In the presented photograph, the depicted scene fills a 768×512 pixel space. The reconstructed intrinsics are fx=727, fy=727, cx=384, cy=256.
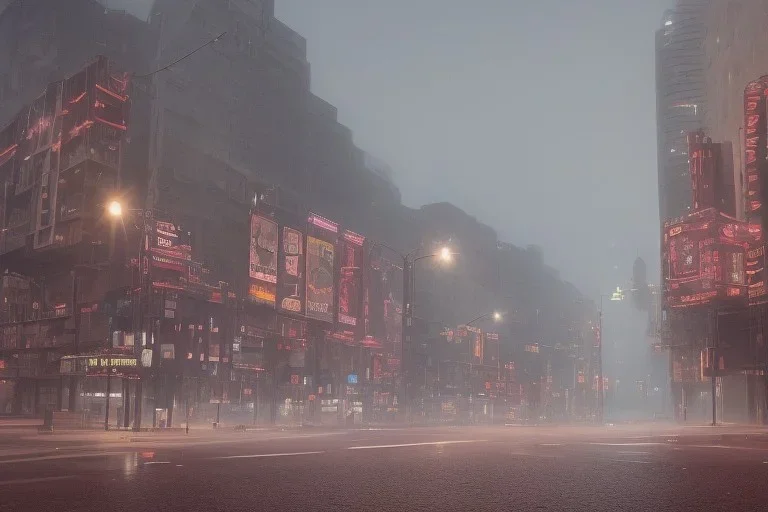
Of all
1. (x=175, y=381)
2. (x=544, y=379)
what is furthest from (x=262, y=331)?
(x=544, y=379)

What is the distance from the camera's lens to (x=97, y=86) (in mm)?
62000

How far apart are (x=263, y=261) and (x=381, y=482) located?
63323 mm

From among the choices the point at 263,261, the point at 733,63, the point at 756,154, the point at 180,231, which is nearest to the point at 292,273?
the point at 263,261

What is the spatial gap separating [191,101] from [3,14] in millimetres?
24613

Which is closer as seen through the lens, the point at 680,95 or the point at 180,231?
the point at 180,231

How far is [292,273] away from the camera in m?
77.4

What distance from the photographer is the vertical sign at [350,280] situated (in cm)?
8800

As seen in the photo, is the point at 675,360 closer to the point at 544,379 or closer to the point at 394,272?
the point at 394,272

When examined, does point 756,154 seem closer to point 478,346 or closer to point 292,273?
point 292,273

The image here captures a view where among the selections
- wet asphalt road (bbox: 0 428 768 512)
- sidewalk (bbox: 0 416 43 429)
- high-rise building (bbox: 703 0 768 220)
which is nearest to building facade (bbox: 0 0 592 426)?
sidewalk (bbox: 0 416 43 429)

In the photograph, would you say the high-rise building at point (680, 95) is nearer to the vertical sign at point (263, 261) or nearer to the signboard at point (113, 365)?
the vertical sign at point (263, 261)

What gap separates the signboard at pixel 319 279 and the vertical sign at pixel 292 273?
4.32 feet

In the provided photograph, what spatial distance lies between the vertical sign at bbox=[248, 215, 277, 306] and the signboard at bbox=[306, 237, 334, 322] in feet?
20.0

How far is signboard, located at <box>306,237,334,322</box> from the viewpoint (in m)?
80.0
